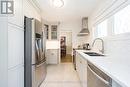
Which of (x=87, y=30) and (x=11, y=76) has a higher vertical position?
(x=87, y=30)

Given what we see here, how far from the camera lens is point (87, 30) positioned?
7.41 m

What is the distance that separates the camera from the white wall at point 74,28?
8.72 m

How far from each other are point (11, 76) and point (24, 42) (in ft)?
3.27

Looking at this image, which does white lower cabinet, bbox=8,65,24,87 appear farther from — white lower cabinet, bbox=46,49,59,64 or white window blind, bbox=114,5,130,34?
white lower cabinet, bbox=46,49,59,64

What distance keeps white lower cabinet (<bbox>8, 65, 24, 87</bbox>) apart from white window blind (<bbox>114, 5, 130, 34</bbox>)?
214 centimetres

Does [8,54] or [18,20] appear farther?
[18,20]

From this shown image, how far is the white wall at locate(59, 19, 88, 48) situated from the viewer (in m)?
8.72

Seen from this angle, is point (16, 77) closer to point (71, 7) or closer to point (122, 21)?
point (122, 21)

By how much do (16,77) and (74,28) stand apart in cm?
647

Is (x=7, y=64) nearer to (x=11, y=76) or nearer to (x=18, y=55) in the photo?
(x=11, y=76)

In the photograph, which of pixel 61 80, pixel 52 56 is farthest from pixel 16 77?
pixel 52 56

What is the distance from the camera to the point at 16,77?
9.01ft

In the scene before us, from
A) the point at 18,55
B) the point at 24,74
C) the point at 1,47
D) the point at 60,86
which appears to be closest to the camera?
the point at 1,47

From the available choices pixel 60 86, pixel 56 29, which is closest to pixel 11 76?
pixel 60 86
